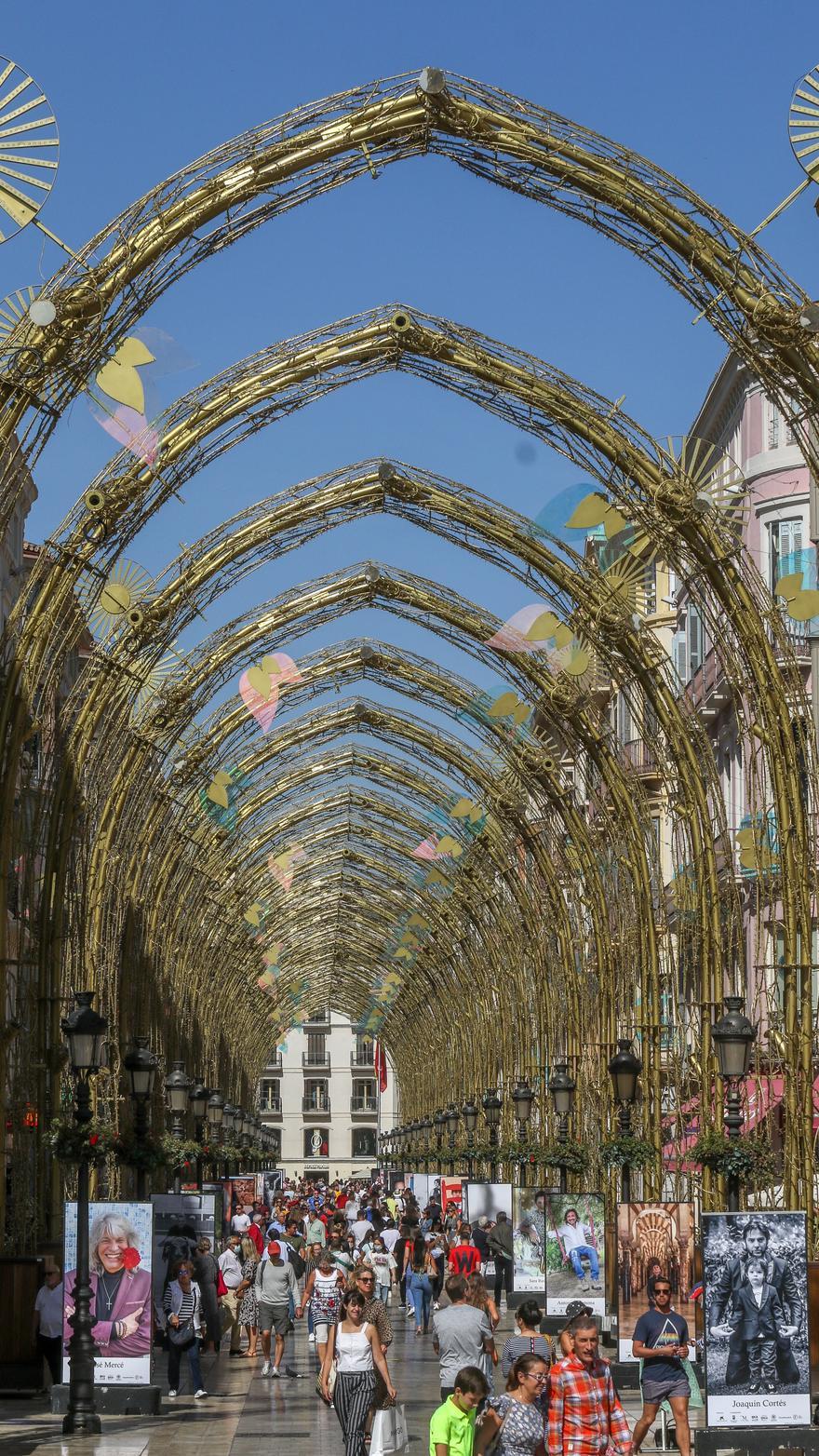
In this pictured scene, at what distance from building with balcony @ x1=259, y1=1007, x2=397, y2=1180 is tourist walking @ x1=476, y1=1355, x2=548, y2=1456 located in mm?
157171

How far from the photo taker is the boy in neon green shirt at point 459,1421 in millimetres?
14164

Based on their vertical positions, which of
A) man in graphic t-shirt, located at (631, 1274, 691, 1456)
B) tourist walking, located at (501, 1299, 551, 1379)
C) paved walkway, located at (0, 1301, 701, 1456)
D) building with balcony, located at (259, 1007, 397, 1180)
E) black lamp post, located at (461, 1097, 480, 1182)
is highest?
building with balcony, located at (259, 1007, 397, 1180)

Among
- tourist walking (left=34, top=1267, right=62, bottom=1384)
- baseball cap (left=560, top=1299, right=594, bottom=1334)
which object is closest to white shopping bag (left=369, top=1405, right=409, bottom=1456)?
baseball cap (left=560, top=1299, right=594, bottom=1334)

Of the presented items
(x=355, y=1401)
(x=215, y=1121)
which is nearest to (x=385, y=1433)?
(x=355, y=1401)

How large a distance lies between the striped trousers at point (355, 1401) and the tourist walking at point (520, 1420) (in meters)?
3.63

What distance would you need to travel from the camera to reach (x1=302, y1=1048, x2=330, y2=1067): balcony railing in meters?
175

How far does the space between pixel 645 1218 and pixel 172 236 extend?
1241 centimetres

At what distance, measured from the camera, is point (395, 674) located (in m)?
51.0

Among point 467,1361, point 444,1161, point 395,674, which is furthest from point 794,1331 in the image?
point 444,1161

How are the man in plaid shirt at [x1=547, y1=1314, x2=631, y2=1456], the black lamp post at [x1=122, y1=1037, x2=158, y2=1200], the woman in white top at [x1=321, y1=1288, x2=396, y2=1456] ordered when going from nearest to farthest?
the man in plaid shirt at [x1=547, y1=1314, x2=631, y2=1456] → the woman in white top at [x1=321, y1=1288, x2=396, y2=1456] → the black lamp post at [x1=122, y1=1037, x2=158, y2=1200]

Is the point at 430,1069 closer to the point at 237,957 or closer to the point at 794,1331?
the point at 237,957

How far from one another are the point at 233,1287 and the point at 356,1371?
21.1 meters

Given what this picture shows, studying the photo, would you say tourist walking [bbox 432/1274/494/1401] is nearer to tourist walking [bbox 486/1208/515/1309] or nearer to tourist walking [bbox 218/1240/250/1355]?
tourist walking [bbox 218/1240/250/1355]

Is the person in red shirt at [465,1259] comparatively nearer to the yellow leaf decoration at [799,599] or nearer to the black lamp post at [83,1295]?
the black lamp post at [83,1295]
